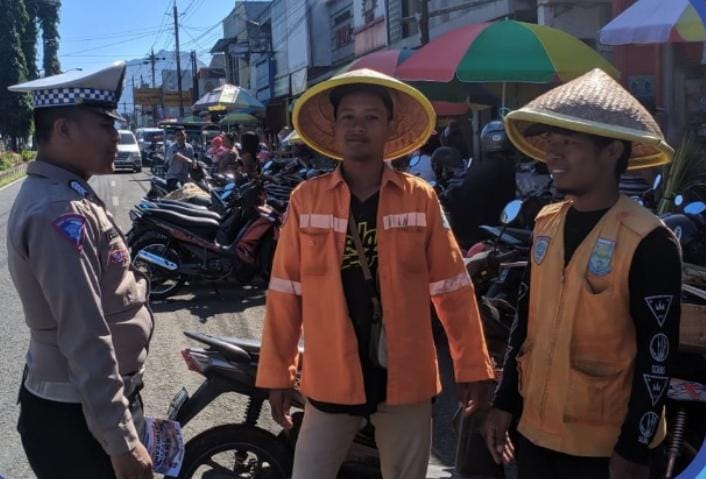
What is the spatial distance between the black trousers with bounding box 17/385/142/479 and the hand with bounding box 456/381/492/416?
114cm

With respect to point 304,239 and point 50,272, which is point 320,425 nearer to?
point 304,239

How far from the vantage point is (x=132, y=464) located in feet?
6.59

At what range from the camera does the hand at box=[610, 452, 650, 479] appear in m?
1.97

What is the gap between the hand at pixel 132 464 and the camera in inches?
78.4

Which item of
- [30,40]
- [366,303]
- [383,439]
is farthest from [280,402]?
[30,40]

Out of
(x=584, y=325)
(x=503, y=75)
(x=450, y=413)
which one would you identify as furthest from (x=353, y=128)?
(x=503, y=75)

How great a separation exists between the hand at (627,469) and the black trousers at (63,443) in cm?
139

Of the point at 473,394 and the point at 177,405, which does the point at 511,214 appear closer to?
the point at 473,394

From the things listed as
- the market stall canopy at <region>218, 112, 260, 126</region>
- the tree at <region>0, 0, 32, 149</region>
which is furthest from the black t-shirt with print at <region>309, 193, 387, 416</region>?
the tree at <region>0, 0, 32, 149</region>

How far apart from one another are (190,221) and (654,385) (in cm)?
641

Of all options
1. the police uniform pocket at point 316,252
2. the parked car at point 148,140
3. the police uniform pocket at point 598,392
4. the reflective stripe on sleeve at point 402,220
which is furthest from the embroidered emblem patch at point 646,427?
the parked car at point 148,140

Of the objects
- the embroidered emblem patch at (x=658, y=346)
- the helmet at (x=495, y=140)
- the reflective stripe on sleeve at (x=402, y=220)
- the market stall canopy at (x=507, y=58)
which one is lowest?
the embroidered emblem patch at (x=658, y=346)

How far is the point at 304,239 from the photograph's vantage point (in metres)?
2.46

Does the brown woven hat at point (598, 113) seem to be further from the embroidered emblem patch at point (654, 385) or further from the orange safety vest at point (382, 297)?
the embroidered emblem patch at point (654, 385)
